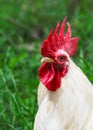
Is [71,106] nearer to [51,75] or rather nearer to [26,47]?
[51,75]

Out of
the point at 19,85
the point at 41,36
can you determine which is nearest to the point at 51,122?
the point at 19,85

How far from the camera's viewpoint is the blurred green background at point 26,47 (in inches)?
196

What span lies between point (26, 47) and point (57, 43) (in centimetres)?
311

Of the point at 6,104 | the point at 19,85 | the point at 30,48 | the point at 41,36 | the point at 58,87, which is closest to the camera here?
the point at 58,87

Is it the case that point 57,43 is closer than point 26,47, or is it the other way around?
point 57,43

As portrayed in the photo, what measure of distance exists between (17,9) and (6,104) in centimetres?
310

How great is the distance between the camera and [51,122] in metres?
4.03

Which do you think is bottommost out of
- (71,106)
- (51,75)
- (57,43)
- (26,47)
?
(71,106)

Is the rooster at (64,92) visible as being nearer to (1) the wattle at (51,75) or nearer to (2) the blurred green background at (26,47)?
(1) the wattle at (51,75)

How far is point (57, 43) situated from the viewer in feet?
13.4

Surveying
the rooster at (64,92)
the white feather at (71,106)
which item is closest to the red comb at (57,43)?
the rooster at (64,92)

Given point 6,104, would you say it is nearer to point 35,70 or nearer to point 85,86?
point 35,70

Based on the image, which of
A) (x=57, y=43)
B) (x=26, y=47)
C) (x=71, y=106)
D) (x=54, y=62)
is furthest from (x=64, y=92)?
(x=26, y=47)

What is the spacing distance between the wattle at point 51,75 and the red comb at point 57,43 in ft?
0.29
